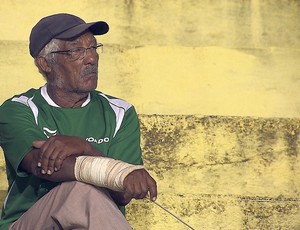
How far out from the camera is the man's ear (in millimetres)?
7324

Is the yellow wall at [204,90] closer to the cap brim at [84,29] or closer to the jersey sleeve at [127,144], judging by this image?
the jersey sleeve at [127,144]

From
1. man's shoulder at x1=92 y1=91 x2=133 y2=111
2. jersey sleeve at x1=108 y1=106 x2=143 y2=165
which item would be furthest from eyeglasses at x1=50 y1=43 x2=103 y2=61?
jersey sleeve at x1=108 y1=106 x2=143 y2=165

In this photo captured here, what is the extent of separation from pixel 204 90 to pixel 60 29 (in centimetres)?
157

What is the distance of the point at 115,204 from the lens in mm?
6422

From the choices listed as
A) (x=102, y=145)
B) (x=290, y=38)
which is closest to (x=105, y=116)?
(x=102, y=145)

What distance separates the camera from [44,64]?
734 cm

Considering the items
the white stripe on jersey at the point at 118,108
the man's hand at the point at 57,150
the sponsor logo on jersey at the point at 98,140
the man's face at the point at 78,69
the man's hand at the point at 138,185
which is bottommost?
the man's hand at the point at 138,185

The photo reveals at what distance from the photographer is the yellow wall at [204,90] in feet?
26.2

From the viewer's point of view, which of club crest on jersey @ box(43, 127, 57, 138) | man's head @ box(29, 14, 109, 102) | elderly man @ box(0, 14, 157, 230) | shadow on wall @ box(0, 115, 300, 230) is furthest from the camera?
shadow on wall @ box(0, 115, 300, 230)

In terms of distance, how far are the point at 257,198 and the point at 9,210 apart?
1.79 m

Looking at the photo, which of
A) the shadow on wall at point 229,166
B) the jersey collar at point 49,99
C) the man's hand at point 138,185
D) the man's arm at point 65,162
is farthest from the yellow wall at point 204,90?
the man's hand at point 138,185

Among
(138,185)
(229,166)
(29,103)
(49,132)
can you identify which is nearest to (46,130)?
(49,132)

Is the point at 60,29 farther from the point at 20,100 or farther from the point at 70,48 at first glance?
the point at 20,100

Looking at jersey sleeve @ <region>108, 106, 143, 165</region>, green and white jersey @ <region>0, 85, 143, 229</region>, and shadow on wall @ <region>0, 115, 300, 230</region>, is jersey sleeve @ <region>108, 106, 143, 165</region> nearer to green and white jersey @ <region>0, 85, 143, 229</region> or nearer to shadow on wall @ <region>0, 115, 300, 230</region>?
green and white jersey @ <region>0, 85, 143, 229</region>
